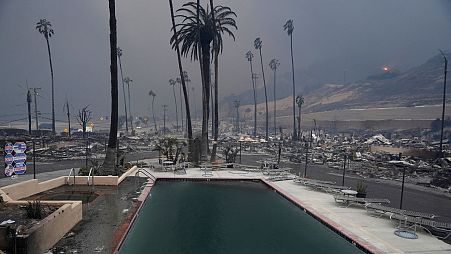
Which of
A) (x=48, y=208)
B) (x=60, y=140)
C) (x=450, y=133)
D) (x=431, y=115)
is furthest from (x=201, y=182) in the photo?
(x=431, y=115)

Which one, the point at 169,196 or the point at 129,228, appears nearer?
the point at 129,228

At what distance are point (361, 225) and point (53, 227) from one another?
342 inches

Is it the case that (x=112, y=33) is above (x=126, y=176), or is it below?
above

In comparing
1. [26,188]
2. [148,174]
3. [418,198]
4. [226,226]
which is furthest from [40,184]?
[418,198]

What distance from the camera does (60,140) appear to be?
131 feet

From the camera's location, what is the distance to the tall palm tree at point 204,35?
94.4ft

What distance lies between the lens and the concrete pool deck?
342 inches

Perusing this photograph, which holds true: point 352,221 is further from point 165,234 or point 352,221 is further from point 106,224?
point 106,224

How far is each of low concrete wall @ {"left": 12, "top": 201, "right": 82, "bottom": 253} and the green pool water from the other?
5.31ft

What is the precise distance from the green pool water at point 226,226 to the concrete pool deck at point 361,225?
0.35m

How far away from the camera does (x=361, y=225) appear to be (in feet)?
34.9

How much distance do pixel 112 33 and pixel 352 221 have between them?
15.8 m

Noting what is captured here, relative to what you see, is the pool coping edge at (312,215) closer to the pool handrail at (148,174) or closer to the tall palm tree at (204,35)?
the pool handrail at (148,174)

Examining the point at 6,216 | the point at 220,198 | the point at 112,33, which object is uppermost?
the point at 112,33
